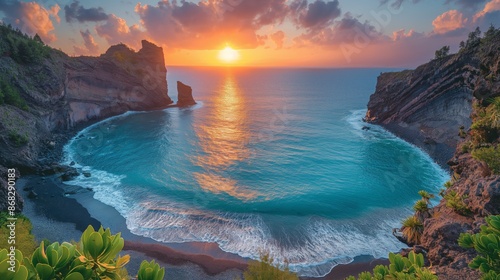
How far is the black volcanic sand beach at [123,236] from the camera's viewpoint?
23.6 metres

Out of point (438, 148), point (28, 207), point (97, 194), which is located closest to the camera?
point (28, 207)

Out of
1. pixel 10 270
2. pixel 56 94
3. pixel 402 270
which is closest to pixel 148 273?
pixel 10 270

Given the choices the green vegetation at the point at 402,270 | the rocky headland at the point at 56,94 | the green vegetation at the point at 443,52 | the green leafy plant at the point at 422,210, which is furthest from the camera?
the green vegetation at the point at 443,52

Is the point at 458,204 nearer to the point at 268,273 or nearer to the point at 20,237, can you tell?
the point at 268,273

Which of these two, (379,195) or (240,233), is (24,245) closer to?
(240,233)

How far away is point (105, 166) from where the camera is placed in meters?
47.0

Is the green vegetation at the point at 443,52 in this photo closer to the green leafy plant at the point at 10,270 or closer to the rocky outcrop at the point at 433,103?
the rocky outcrop at the point at 433,103

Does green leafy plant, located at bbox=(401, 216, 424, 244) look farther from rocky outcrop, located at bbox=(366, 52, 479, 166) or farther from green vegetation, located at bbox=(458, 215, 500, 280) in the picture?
rocky outcrop, located at bbox=(366, 52, 479, 166)

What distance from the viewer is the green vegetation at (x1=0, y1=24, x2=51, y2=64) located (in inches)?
2015

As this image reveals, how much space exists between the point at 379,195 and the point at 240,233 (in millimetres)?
22525

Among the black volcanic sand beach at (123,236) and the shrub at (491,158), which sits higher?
the shrub at (491,158)

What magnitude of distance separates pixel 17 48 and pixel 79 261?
226ft

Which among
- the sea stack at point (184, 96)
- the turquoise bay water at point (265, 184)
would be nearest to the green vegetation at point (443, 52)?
the turquoise bay water at point (265, 184)

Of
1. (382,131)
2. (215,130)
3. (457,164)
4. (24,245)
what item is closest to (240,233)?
(24,245)
